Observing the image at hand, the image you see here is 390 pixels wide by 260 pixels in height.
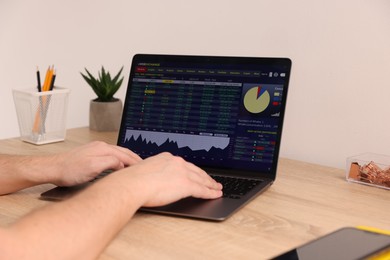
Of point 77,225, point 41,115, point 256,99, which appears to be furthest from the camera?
point 41,115

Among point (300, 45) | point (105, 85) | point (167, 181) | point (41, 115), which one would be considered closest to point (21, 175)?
point (167, 181)

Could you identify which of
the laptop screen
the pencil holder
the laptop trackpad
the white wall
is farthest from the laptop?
the pencil holder

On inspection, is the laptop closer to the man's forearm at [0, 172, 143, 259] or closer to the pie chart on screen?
the pie chart on screen

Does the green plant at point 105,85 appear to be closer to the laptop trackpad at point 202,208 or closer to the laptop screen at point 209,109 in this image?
the laptop screen at point 209,109

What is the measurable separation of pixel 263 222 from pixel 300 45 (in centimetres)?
62

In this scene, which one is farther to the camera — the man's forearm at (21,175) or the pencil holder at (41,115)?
the pencil holder at (41,115)

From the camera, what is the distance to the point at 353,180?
4.17ft

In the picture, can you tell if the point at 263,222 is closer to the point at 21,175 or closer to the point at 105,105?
the point at 21,175

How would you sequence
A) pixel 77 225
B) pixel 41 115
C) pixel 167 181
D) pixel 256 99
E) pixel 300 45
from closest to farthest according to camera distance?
1. pixel 77 225
2. pixel 167 181
3. pixel 256 99
4. pixel 300 45
5. pixel 41 115

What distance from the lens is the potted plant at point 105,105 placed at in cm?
171

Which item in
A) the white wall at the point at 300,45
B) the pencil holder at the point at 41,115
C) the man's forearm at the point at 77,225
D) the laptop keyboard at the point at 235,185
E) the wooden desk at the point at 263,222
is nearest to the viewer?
the man's forearm at the point at 77,225

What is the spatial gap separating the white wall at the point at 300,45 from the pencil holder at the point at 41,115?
0.90 ft

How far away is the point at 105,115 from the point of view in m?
1.71

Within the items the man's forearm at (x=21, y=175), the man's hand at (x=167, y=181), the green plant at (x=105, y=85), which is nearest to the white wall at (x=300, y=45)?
the green plant at (x=105, y=85)
